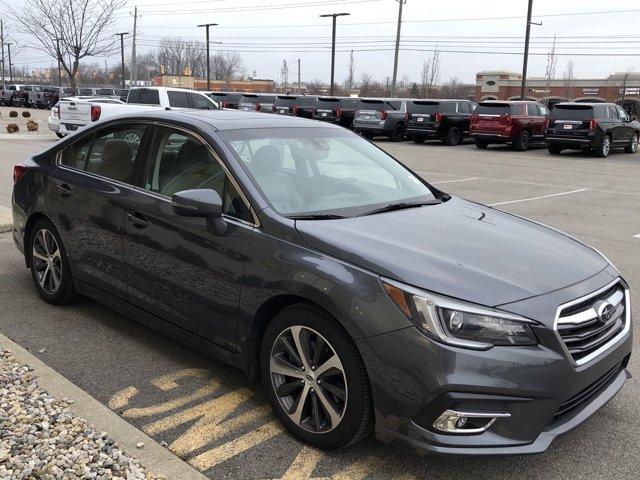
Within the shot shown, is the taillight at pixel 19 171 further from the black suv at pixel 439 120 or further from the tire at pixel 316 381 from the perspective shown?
the black suv at pixel 439 120

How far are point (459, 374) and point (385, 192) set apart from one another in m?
1.65

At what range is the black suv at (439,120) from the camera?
2588 centimetres

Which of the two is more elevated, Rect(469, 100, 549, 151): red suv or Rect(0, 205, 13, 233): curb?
Rect(469, 100, 549, 151): red suv

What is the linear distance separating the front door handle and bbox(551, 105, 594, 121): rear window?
20217mm

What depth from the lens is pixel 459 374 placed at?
2.54 metres

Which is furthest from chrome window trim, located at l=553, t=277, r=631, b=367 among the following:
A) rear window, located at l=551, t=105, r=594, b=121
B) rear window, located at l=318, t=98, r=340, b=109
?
rear window, located at l=318, t=98, r=340, b=109

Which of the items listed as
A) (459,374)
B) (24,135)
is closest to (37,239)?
(459,374)

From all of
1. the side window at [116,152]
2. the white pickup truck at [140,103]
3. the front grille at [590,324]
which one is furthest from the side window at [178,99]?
the front grille at [590,324]

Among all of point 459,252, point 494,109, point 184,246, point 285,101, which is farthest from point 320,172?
point 285,101

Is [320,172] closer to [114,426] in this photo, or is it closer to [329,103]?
[114,426]

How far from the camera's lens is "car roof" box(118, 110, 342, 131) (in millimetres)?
3930

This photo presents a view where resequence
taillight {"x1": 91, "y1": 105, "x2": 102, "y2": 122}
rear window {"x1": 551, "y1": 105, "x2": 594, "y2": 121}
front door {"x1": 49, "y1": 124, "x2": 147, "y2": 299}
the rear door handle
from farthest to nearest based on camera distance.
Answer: rear window {"x1": 551, "y1": 105, "x2": 594, "y2": 121}, taillight {"x1": 91, "y1": 105, "x2": 102, "y2": 122}, the rear door handle, front door {"x1": 49, "y1": 124, "x2": 147, "y2": 299}

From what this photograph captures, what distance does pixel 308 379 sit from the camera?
304 centimetres

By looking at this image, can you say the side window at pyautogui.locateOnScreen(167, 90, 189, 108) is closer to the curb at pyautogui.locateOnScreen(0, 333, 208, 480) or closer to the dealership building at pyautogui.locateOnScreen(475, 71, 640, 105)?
the curb at pyautogui.locateOnScreen(0, 333, 208, 480)
